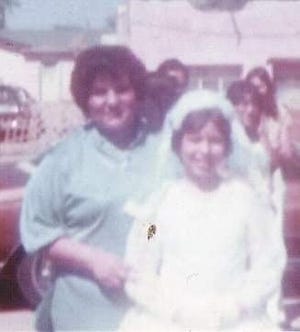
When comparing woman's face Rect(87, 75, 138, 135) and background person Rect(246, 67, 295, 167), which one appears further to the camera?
background person Rect(246, 67, 295, 167)

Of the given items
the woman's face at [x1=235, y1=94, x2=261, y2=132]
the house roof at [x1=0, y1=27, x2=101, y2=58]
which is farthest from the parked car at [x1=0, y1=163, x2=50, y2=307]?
the woman's face at [x1=235, y1=94, x2=261, y2=132]

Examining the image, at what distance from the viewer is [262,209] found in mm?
3803

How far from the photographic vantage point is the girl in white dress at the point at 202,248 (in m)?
3.72

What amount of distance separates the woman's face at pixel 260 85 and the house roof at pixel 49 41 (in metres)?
0.73

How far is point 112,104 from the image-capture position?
12.0 feet

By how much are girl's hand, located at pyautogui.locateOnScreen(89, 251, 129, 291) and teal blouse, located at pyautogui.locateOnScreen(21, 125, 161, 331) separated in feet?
0.10

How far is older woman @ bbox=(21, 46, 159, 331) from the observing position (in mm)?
3670

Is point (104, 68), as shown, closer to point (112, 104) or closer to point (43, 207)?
point (112, 104)

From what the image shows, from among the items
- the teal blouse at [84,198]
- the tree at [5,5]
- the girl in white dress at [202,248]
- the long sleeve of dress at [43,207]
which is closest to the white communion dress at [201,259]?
the girl in white dress at [202,248]

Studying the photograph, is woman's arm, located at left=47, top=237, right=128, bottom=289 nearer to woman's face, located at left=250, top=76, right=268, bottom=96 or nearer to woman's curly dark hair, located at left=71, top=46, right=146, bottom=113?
woman's curly dark hair, located at left=71, top=46, right=146, bottom=113

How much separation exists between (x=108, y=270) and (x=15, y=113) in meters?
0.83

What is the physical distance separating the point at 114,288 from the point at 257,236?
689 mm

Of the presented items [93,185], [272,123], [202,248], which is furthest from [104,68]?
[202,248]

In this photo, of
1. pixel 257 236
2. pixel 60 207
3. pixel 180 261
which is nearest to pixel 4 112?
pixel 60 207
